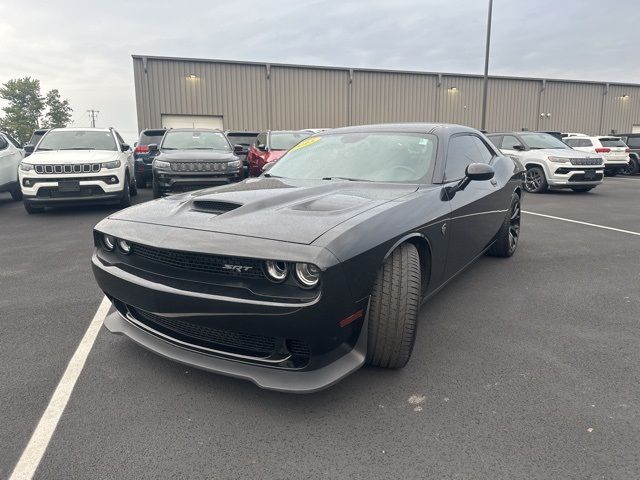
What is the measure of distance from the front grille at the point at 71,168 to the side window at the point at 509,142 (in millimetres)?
9849

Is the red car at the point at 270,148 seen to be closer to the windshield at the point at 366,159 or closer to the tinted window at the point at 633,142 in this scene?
the windshield at the point at 366,159

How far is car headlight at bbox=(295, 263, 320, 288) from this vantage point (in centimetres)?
196

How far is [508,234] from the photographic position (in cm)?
486

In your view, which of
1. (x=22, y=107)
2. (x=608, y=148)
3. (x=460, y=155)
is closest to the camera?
(x=460, y=155)

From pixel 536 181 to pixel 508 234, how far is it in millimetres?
7543

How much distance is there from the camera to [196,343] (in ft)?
7.47

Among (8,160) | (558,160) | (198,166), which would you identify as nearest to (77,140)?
(8,160)

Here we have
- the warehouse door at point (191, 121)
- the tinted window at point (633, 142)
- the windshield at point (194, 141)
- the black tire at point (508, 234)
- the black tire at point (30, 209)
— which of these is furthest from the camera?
the warehouse door at point (191, 121)

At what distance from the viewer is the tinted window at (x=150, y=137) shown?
12231 millimetres

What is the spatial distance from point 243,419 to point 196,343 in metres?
0.44

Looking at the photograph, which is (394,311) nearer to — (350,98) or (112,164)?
(112,164)

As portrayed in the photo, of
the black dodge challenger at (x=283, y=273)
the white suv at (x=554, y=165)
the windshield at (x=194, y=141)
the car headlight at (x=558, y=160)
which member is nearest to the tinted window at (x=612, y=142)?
the white suv at (x=554, y=165)

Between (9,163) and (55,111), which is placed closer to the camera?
(9,163)

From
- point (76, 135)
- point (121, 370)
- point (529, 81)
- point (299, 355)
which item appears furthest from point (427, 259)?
point (529, 81)
